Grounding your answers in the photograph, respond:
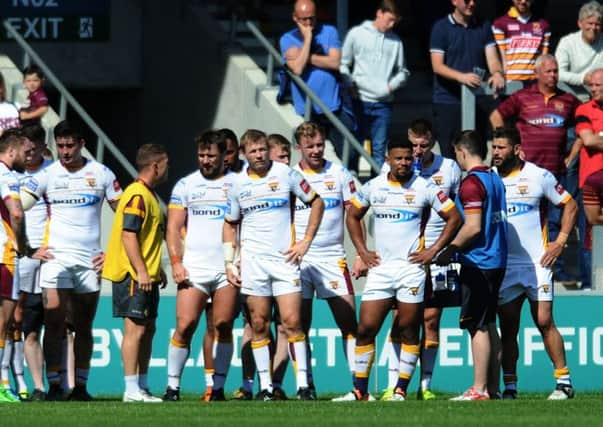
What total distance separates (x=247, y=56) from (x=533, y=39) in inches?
157

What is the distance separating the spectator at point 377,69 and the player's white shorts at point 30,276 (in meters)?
4.50

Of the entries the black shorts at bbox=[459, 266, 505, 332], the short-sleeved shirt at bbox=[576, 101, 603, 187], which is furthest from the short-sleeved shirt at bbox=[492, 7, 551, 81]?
the black shorts at bbox=[459, 266, 505, 332]

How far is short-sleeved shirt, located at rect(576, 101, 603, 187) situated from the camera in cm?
1747

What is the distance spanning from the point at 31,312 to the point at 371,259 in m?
2.96

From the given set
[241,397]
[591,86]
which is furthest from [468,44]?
[241,397]

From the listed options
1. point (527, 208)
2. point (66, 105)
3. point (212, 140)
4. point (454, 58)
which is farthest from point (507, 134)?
point (66, 105)

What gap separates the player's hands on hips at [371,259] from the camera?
49.5 feet

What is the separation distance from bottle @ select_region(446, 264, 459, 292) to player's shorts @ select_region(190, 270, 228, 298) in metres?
1.76

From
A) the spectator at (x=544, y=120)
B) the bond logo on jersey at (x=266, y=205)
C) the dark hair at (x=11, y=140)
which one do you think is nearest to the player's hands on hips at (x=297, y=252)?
the bond logo on jersey at (x=266, y=205)

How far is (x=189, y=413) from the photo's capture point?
44.3 feet

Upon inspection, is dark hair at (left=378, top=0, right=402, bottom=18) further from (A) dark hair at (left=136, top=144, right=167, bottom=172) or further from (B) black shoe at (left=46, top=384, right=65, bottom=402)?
(B) black shoe at (left=46, top=384, right=65, bottom=402)

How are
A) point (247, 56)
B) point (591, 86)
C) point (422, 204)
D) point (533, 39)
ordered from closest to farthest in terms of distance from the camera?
point (422, 204) < point (591, 86) < point (533, 39) < point (247, 56)

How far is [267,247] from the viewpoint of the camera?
15.2 meters

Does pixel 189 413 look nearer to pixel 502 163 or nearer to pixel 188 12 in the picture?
pixel 502 163
